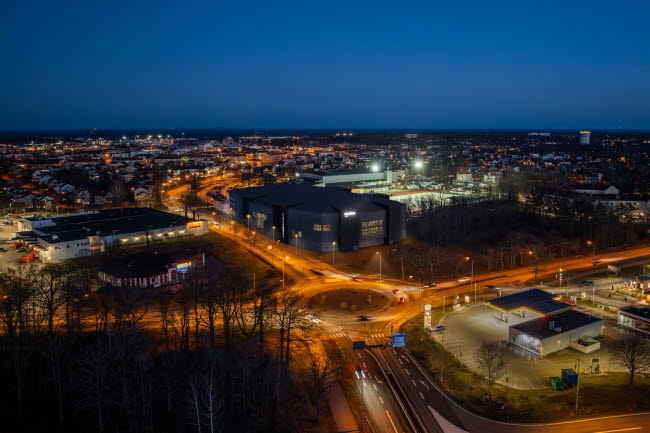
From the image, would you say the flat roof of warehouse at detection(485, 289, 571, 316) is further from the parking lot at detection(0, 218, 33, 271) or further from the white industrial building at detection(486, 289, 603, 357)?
the parking lot at detection(0, 218, 33, 271)

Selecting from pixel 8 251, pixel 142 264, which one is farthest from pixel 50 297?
pixel 8 251

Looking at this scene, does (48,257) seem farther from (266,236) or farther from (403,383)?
(403,383)

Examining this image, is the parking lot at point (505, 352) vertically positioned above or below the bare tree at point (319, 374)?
below

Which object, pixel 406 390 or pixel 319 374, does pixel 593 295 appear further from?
pixel 319 374

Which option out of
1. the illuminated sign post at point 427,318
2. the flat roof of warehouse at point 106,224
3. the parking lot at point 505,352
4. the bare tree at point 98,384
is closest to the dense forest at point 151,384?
the bare tree at point 98,384

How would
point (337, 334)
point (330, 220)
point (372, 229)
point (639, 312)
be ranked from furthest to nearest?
1. point (372, 229)
2. point (330, 220)
3. point (639, 312)
4. point (337, 334)

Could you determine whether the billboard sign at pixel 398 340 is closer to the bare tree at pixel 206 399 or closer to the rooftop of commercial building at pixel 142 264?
the bare tree at pixel 206 399
